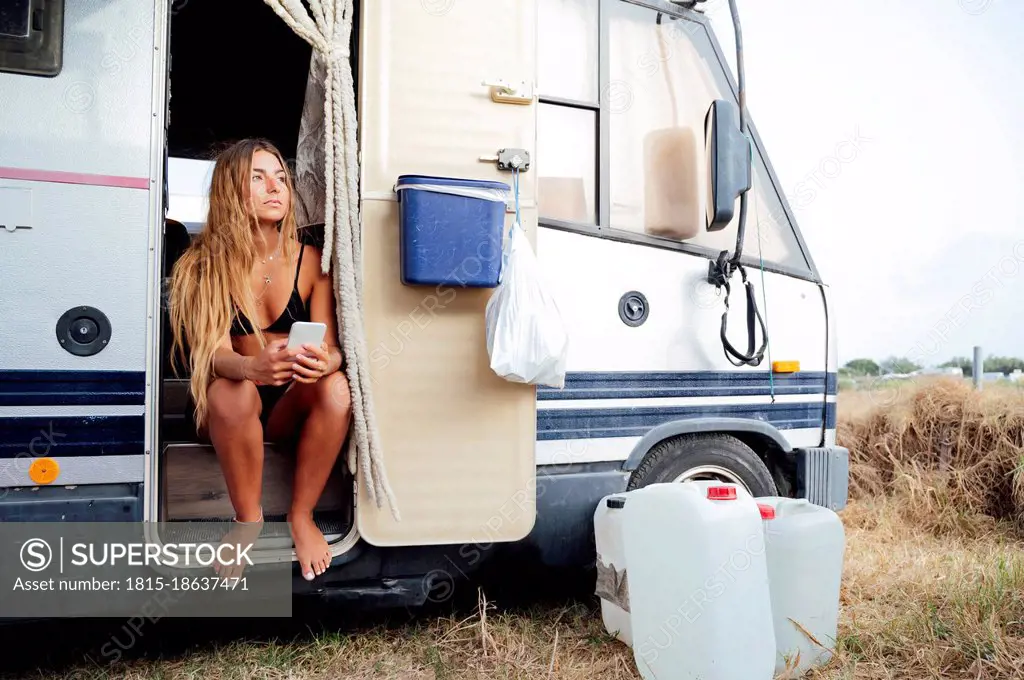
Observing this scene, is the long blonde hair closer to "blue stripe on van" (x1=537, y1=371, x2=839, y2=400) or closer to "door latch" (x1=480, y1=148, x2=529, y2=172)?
"door latch" (x1=480, y1=148, x2=529, y2=172)

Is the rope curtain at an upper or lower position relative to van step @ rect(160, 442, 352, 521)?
upper

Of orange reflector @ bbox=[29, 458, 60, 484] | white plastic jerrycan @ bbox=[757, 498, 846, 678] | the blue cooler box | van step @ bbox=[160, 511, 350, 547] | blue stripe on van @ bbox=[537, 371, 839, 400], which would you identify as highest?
the blue cooler box

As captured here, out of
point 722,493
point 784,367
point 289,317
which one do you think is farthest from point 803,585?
point 289,317

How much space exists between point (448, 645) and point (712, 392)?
1.52 m

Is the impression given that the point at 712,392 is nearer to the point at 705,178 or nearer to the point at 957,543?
the point at 705,178

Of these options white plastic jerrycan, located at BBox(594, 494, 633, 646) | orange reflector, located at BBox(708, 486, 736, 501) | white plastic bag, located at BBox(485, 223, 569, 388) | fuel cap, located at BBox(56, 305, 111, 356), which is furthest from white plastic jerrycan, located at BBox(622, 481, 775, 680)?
fuel cap, located at BBox(56, 305, 111, 356)

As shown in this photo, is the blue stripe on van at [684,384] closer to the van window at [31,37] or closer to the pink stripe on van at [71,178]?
the pink stripe on van at [71,178]

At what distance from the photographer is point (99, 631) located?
2807 mm

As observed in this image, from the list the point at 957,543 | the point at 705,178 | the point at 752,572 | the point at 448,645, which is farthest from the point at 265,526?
the point at 957,543

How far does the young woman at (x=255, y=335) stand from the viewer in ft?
8.77

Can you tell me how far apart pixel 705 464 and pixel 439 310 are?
1411mm

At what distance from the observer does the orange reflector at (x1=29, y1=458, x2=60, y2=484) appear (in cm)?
247

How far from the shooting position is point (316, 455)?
2.79 m

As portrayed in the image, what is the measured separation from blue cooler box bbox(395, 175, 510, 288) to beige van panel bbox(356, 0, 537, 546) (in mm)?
101
